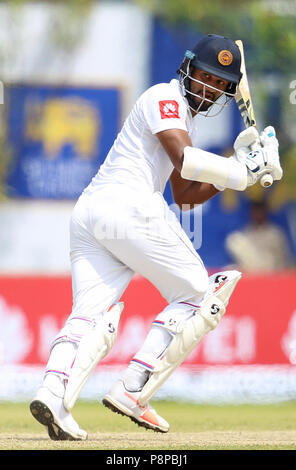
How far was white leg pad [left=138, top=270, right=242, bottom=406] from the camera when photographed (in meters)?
4.88

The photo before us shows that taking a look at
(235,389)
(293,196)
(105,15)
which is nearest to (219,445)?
(235,389)

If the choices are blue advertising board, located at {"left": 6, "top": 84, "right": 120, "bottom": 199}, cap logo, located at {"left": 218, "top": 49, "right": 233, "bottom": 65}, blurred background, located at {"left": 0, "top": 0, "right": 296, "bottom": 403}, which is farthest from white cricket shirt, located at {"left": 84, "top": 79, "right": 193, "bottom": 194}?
blue advertising board, located at {"left": 6, "top": 84, "right": 120, "bottom": 199}

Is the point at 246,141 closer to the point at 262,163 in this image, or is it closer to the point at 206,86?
the point at 262,163

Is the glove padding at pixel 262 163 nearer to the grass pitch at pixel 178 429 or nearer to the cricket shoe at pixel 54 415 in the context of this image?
the grass pitch at pixel 178 429

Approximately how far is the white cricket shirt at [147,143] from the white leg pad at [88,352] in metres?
0.69

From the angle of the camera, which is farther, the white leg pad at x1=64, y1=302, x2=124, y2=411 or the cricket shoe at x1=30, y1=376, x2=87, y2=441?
the white leg pad at x1=64, y1=302, x2=124, y2=411

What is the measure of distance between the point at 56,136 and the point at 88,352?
368 inches

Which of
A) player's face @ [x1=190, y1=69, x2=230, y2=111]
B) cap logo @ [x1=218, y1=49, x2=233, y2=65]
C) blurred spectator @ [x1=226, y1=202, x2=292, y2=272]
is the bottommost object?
blurred spectator @ [x1=226, y1=202, x2=292, y2=272]

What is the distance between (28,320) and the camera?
8305 millimetres

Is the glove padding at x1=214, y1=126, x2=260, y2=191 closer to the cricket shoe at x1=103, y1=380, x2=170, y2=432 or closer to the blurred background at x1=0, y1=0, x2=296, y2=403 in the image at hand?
the cricket shoe at x1=103, y1=380, x2=170, y2=432

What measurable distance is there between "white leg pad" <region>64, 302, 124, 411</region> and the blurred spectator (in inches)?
302

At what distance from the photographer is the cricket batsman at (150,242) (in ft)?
15.6

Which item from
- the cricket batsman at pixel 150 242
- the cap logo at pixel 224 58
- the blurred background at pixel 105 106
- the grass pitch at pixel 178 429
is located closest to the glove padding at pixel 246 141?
the cricket batsman at pixel 150 242

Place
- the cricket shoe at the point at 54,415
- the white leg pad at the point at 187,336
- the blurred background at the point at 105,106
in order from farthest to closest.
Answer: the blurred background at the point at 105,106 → the white leg pad at the point at 187,336 → the cricket shoe at the point at 54,415
